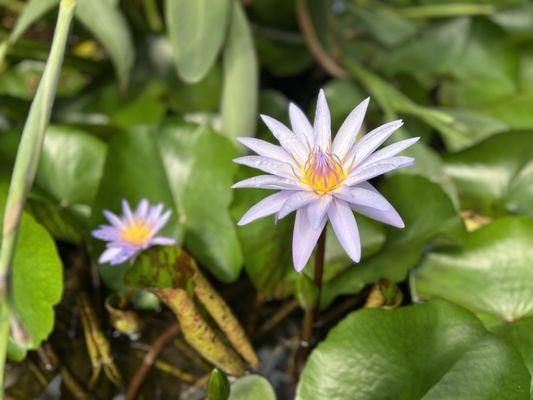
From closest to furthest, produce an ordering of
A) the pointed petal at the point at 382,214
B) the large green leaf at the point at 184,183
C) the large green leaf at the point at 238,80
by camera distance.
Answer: the pointed petal at the point at 382,214, the large green leaf at the point at 184,183, the large green leaf at the point at 238,80

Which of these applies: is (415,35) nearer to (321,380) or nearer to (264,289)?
(264,289)

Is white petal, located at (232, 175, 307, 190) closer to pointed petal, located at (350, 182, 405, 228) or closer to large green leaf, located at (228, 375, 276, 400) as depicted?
pointed petal, located at (350, 182, 405, 228)

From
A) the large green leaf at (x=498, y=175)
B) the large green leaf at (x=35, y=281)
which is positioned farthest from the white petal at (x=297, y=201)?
the large green leaf at (x=498, y=175)

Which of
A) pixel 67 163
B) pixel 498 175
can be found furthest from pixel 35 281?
pixel 498 175

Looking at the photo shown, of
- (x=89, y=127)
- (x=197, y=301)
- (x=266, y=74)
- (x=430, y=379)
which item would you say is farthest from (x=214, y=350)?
(x=266, y=74)

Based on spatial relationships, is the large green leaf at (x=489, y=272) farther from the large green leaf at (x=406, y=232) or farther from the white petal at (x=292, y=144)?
the white petal at (x=292, y=144)
